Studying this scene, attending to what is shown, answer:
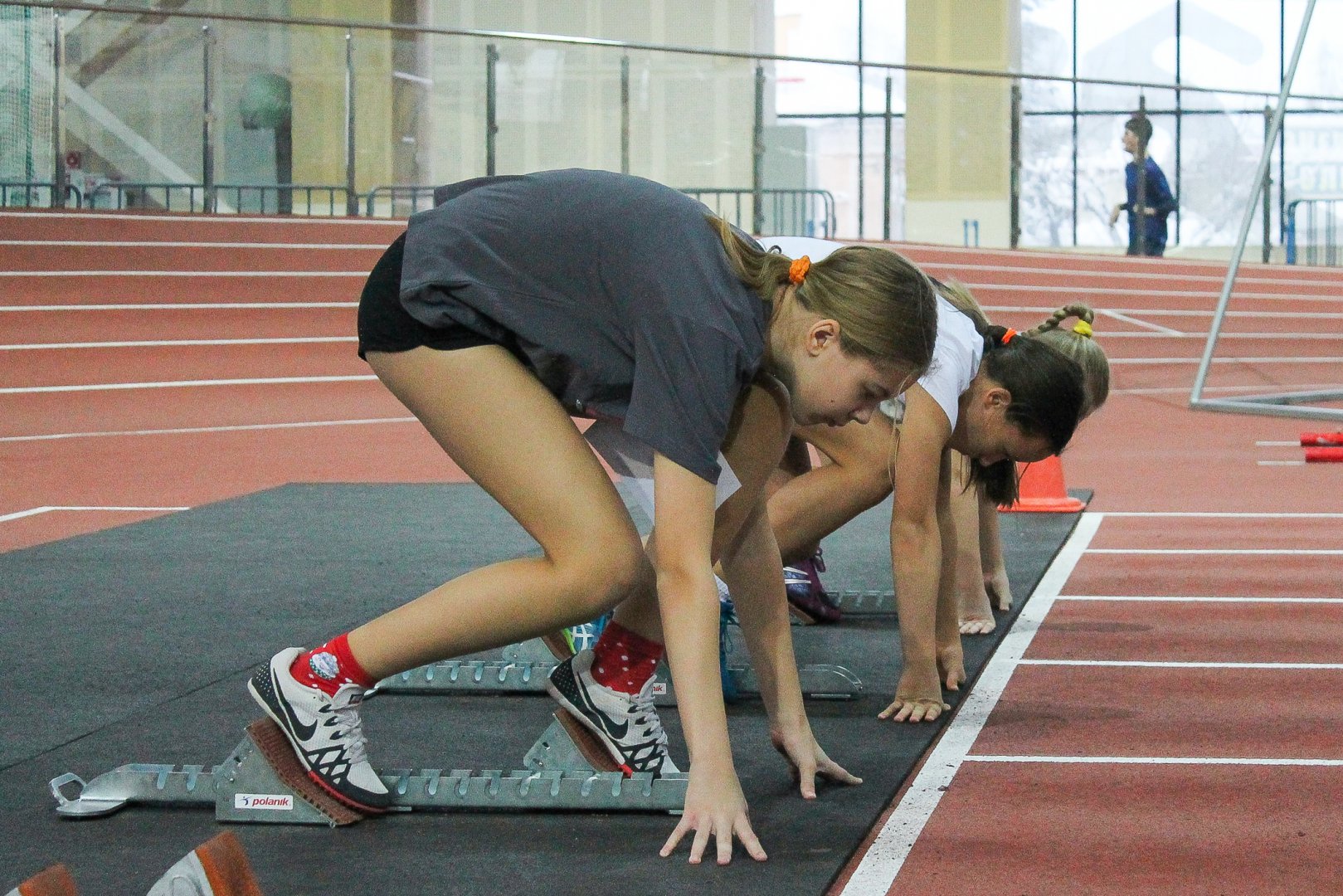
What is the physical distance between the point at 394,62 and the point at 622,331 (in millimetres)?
11104

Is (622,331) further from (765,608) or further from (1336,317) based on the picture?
(1336,317)

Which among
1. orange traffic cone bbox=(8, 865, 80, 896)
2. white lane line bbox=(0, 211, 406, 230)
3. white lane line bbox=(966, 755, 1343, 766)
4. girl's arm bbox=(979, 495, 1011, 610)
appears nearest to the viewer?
orange traffic cone bbox=(8, 865, 80, 896)

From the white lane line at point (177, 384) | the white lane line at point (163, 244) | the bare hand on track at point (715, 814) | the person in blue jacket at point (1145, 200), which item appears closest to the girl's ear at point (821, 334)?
the bare hand on track at point (715, 814)

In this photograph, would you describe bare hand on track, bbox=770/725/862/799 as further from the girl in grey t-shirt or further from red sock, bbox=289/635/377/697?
red sock, bbox=289/635/377/697

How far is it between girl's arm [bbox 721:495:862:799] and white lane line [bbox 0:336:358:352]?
8.64 metres

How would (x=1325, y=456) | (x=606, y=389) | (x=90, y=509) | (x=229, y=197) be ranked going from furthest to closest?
1. (x=229, y=197)
2. (x=1325, y=456)
3. (x=90, y=509)
4. (x=606, y=389)

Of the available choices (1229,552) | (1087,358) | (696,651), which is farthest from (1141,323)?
(696,651)

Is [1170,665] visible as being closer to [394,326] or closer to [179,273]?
[394,326]

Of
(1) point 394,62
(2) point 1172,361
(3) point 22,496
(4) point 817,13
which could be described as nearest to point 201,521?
(3) point 22,496

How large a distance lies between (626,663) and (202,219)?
1098 centimetres

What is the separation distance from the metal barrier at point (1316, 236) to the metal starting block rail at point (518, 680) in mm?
14008

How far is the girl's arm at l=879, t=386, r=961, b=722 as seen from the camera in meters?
3.03

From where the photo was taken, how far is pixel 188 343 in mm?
10945

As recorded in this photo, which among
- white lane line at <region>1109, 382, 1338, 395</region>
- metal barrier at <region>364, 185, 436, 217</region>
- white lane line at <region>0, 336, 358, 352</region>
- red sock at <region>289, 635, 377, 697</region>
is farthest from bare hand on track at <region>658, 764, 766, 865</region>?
metal barrier at <region>364, 185, 436, 217</region>
